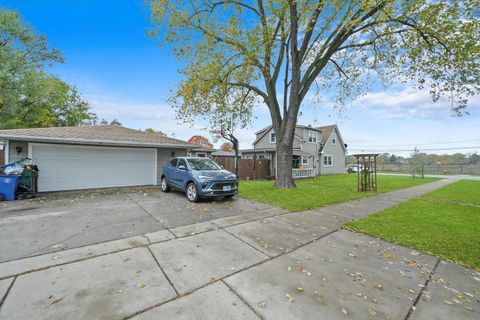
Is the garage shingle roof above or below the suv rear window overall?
above

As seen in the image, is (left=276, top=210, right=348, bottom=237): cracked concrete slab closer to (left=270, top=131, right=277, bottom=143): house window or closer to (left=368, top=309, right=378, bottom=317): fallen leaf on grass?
(left=368, top=309, right=378, bottom=317): fallen leaf on grass

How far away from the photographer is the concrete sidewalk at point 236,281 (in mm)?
2088

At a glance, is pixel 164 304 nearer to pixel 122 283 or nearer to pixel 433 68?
pixel 122 283

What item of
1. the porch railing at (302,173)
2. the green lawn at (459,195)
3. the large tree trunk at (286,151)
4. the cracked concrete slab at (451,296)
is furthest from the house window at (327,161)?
the cracked concrete slab at (451,296)

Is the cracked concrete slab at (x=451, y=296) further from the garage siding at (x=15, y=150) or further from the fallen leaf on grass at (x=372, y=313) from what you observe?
the garage siding at (x=15, y=150)

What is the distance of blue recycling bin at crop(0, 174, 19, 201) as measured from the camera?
6.78 m

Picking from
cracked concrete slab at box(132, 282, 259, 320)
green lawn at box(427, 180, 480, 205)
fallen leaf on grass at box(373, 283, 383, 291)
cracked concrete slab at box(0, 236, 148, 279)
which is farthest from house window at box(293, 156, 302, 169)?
cracked concrete slab at box(132, 282, 259, 320)

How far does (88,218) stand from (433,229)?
9120mm

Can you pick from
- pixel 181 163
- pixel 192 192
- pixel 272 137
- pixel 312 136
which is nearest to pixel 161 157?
pixel 181 163

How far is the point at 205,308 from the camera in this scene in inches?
82.3

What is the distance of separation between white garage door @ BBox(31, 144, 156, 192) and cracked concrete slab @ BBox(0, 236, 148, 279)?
24.2 feet

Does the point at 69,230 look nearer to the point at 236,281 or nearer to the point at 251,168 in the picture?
the point at 236,281

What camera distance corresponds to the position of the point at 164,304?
2.14 m

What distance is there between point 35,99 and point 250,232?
2394 centimetres
